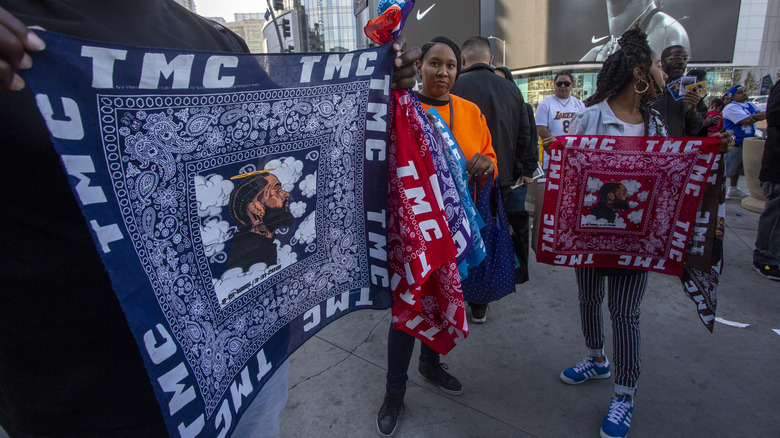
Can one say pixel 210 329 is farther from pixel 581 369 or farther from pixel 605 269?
pixel 581 369

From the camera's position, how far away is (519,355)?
2.80 m

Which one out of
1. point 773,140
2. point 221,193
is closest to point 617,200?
point 221,193

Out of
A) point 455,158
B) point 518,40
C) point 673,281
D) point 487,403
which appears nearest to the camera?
point 455,158

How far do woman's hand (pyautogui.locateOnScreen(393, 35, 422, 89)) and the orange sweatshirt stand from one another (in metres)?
0.76

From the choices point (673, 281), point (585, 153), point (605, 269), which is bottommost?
point (673, 281)

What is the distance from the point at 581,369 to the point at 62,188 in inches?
107

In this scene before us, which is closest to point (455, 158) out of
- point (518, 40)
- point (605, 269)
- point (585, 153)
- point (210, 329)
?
point (585, 153)

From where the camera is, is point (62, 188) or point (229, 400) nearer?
point (62, 188)

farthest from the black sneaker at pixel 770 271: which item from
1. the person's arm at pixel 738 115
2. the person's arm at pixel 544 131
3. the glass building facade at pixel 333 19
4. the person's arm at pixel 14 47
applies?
the glass building facade at pixel 333 19

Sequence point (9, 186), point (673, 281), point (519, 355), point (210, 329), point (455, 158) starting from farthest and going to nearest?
1. point (673, 281)
2. point (519, 355)
3. point (455, 158)
4. point (210, 329)
5. point (9, 186)

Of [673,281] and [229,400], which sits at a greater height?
[229,400]

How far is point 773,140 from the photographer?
3.77 meters

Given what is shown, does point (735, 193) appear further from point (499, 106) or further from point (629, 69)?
point (629, 69)

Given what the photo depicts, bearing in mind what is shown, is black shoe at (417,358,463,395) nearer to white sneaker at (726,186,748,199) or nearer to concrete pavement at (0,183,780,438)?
concrete pavement at (0,183,780,438)
